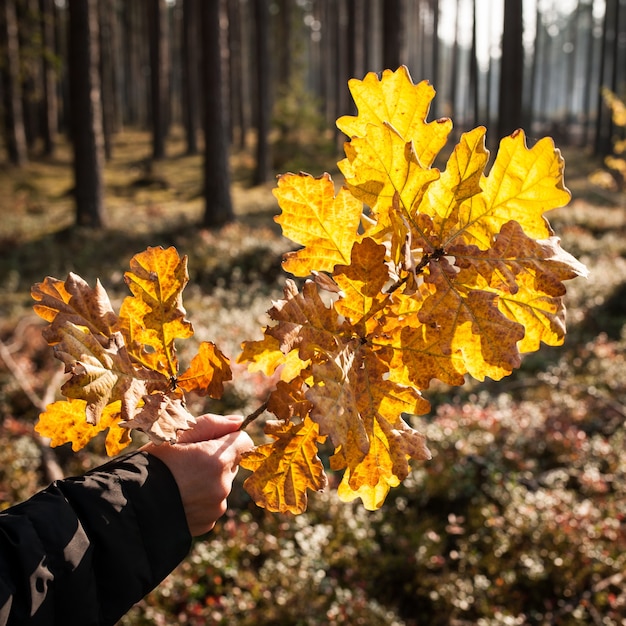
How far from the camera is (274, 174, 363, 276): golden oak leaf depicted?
38.2 inches

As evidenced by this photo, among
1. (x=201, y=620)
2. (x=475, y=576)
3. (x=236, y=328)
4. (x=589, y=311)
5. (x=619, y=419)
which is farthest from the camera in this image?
(x=589, y=311)

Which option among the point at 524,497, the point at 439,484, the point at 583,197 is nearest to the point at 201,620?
the point at 439,484

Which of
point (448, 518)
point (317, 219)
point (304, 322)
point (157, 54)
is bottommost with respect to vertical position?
point (448, 518)

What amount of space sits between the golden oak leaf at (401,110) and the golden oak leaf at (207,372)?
48 centimetres

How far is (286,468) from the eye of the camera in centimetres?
95

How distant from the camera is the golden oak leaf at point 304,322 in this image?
864 millimetres

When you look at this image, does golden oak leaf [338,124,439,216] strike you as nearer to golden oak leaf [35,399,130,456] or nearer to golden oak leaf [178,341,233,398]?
golden oak leaf [178,341,233,398]

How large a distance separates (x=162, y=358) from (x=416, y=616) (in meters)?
3.42

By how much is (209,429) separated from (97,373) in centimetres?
39

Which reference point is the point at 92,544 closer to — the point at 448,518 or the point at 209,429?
the point at 209,429

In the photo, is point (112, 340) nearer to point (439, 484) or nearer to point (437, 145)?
point (437, 145)

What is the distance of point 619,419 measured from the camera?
557cm

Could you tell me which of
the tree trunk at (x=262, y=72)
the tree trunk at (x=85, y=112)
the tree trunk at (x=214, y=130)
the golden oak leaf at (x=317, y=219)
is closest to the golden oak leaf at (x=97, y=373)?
the golden oak leaf at (x=317, y=219)

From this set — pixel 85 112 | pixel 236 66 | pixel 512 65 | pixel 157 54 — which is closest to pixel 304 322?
pixel 85 112
